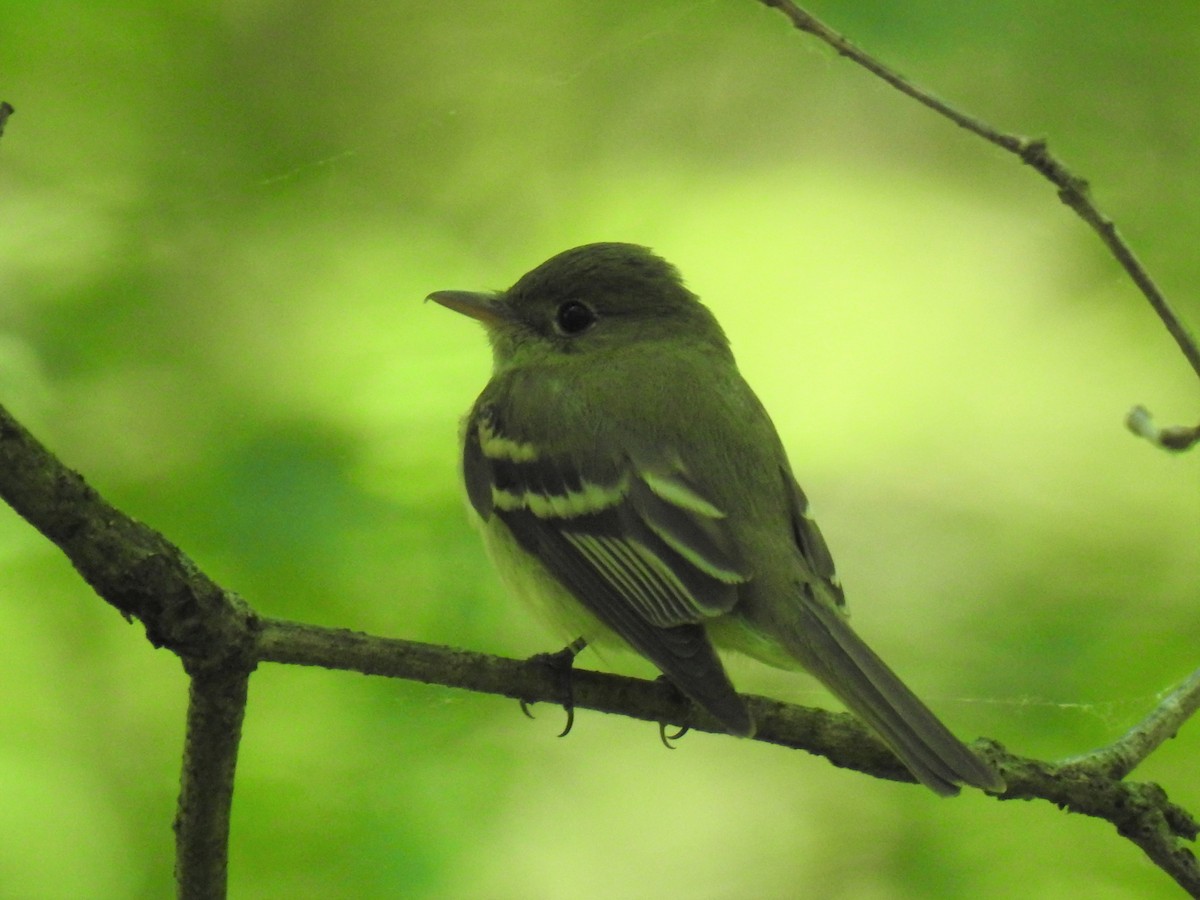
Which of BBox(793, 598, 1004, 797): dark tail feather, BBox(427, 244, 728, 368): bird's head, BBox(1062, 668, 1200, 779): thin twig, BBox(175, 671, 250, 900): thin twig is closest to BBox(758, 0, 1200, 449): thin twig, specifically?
BBox(793, 598, 1004, 797): dark tail feather

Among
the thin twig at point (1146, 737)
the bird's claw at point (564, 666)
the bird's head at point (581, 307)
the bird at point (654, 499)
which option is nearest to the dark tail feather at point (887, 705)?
the bird at point (654, 499)

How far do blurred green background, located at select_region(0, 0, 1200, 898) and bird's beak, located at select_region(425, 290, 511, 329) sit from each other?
251 mm

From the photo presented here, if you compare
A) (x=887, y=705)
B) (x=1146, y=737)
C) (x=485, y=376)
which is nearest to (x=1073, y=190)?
(x=887, y=705)

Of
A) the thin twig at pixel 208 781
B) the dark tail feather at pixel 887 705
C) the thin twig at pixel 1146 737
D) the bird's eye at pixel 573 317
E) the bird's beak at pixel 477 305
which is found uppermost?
the bird's beak at pixel 477 305

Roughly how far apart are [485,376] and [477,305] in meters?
0.39

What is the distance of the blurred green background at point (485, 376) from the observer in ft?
9.80

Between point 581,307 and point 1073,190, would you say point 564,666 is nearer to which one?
point 581,307

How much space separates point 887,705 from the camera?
227 centimetres

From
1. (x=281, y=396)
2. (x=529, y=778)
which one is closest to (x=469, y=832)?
(x=529, y=778)

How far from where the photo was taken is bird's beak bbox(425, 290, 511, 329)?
3195 millimetres

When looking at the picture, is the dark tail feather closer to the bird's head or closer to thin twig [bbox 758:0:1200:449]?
thin twig [bbox 758:0:1200:449]

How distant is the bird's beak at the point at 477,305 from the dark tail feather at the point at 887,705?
107cm

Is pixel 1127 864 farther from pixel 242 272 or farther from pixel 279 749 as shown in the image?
pixel 242 272

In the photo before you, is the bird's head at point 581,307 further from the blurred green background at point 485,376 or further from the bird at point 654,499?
the blurred green background at point 485,376
